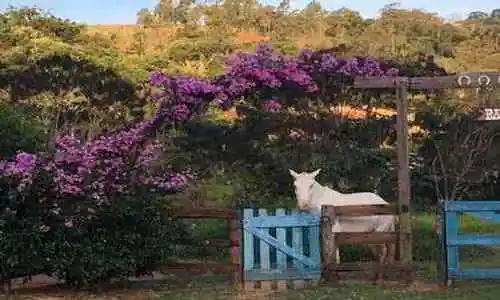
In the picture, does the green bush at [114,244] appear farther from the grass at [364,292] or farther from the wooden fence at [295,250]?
the wooden fence at [295,250]

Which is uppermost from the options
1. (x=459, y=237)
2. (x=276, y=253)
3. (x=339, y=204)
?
(x=339, y=204)

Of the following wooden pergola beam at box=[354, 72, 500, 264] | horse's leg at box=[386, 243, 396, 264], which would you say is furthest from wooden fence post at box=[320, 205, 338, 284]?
→ wooden pergola beam at box=[354, 72, 500, 264]

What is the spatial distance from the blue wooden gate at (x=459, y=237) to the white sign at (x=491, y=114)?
6670 millimetres

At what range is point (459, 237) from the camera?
11.4 metres

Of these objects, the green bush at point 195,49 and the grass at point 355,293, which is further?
the green bush at point 195,49

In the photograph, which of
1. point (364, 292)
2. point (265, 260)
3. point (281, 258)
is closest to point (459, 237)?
point (364, 292)

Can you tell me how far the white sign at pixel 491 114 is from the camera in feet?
58.4

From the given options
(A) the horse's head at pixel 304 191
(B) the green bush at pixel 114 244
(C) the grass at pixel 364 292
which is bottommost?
(C) the grass at pixel 364 292

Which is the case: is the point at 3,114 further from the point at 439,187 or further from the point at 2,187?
the point at 439,187

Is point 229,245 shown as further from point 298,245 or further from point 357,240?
point 357,240

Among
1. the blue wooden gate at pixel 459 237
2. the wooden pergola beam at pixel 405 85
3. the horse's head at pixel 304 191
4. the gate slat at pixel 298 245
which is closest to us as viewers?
the blue wooden gate at pixel 459 237

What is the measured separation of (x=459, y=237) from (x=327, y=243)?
1793mm

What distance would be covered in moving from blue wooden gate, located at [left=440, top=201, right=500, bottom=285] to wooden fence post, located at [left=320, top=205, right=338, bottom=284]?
152 centimetres

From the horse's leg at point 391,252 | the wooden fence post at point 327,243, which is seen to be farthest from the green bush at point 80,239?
the horse's leg at point 391,252
